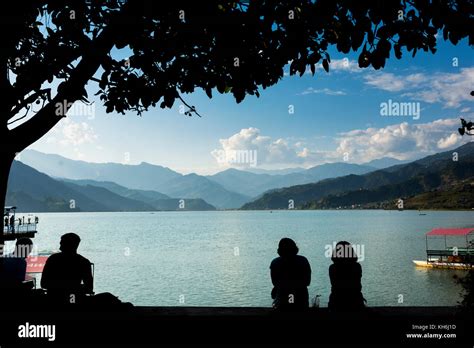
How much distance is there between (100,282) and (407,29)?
5567 cm

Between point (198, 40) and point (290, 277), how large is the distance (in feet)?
15.2

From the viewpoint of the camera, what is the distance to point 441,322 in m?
6.10

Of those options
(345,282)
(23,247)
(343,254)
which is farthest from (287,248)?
(23,247)

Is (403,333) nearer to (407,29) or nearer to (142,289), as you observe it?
(407,29)

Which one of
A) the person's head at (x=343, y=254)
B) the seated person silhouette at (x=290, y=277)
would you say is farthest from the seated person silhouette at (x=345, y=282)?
the seated person silhouette at (x=290, y=277)

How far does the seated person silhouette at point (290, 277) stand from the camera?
7945 mm

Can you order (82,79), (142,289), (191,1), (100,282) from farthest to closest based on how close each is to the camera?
(100,282) < (142,289) < (82,79) < (191,1)

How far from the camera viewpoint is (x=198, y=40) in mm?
6840

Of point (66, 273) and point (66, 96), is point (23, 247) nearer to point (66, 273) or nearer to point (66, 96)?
point (66, 273)

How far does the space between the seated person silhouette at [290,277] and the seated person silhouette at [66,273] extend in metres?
3.51

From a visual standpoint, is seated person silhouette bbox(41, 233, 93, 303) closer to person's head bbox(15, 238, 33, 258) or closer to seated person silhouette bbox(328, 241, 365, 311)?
person's head bbox(15, 238, 33, 258)

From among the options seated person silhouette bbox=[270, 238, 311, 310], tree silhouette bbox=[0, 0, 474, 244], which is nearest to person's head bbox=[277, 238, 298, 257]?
seated person silhouette bbox=[270, 238, 311, 310]

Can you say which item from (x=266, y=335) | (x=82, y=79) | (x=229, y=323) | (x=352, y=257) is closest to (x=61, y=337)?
(x=229, y=323)

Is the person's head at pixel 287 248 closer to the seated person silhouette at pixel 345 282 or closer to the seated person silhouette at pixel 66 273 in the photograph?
the seated person silhouette at pixel 345 282
